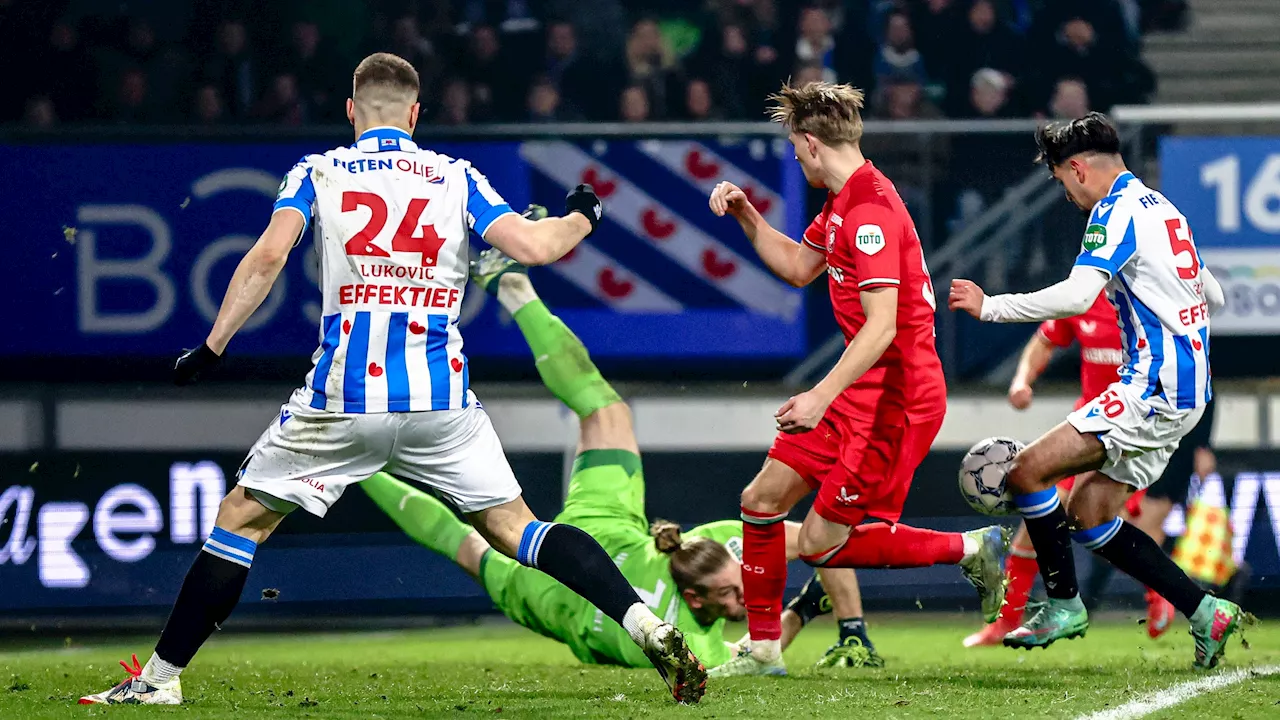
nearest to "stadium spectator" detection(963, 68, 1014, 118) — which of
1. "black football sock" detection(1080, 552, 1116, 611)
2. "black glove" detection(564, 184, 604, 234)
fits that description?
"black football sock" detection(1080, 552, 1116, 611)

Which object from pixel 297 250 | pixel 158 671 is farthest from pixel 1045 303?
pixel 297 250

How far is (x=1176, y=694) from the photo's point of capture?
5180mm

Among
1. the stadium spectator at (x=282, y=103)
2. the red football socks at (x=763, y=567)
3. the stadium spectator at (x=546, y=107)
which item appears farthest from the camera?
the stadium spectator at (x=546, y=107)

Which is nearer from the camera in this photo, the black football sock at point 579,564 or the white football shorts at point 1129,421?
the black football sock at point 579,564

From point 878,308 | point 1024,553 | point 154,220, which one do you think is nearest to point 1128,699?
point 878,308

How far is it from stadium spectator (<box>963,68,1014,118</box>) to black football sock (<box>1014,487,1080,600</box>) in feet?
16.3

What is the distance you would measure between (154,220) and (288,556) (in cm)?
198

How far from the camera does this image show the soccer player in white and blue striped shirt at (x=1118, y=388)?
5.60 meters

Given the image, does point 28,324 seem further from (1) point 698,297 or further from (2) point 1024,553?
(2) point 1024,553

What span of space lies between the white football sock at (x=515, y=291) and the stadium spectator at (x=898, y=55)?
4.32 m

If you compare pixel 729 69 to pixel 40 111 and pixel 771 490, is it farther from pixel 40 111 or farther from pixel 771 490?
pixel 771 490

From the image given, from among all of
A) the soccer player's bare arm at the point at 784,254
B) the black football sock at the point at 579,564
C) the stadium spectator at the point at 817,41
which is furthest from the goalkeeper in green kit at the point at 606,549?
the stadium spectator at the point at 817,41

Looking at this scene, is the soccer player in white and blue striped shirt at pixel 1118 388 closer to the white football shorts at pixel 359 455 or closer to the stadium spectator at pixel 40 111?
the white football shorts at pixel 359 455

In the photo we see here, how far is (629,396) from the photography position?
29.4 feet
